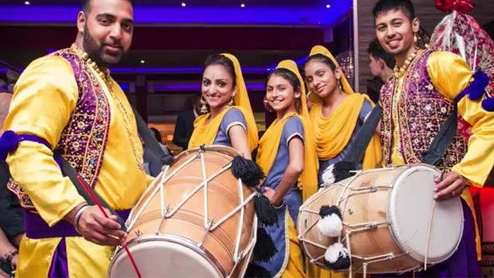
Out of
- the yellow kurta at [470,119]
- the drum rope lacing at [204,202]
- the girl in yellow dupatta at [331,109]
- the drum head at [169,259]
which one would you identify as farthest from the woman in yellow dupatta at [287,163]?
the drum head at [169,259]

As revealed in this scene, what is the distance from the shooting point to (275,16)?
24.2 feet

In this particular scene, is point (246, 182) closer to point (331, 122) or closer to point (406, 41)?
point (406, 41)

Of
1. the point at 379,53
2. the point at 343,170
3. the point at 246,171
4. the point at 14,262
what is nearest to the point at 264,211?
the point at 246,171

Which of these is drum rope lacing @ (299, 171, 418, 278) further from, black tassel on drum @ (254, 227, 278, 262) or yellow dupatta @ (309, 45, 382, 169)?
yellow dupatta @ (309, 45, 382, 169)

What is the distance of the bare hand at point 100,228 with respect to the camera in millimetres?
1738

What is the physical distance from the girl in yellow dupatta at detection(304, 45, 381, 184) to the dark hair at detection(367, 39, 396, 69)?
0.51m

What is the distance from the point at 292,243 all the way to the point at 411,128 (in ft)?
3.73

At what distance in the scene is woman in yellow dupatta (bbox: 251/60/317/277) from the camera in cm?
349

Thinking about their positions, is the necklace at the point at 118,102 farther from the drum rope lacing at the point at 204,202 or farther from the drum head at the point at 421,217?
the drum head at the point at 421,217

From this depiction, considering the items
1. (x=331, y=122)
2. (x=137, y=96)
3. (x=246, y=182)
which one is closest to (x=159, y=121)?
(x=137, y=96)

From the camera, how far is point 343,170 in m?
2.70

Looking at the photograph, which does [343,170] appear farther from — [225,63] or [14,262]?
[14,262]

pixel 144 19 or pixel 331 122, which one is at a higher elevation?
pixel 144 19

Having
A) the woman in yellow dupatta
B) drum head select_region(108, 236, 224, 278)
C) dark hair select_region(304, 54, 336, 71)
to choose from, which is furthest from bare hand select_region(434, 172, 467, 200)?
dark hair select_region(304, 54, 336, 71)
